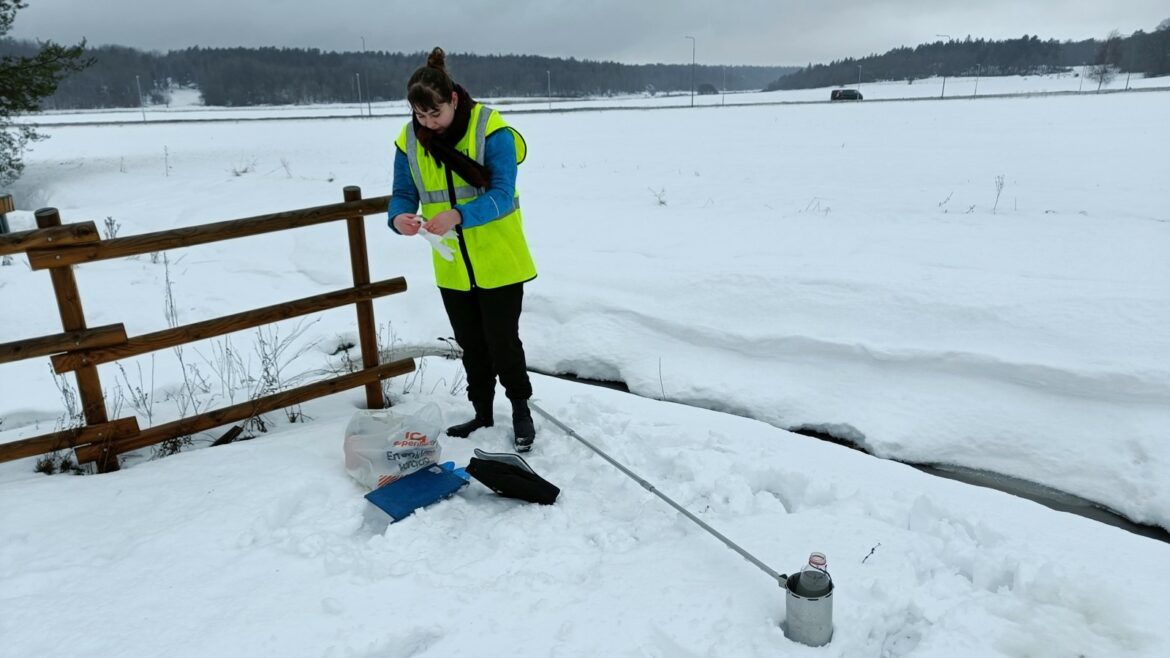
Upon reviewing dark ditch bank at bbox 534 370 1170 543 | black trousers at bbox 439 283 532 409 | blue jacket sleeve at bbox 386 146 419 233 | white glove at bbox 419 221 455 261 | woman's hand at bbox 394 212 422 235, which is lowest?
dark ditch bank at bbox 534 370 1170 543

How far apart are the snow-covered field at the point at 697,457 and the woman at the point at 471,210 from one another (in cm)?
58

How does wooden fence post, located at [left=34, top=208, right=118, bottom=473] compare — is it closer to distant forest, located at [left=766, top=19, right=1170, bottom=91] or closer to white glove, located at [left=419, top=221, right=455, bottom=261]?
white glove, located at [left=419, top=221, right=455, bottom=261]

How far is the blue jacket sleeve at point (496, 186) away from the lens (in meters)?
3.41

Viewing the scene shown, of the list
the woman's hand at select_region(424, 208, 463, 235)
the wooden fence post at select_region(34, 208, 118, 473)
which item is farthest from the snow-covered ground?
the woman's hand at select_region(424, 208, 463, 235)

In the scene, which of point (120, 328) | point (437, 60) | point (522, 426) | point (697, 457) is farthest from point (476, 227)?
point (120, 328)

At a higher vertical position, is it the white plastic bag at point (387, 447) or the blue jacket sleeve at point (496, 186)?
the blue jacket sleeve at point (496, 186)

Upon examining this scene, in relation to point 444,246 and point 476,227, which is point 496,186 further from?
point 444,246

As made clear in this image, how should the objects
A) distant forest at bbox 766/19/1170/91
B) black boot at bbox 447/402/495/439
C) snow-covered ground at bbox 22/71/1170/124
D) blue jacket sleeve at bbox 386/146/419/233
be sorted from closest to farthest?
1. blue jacket sleeve at bbox 386/146/419/233
2. black boot at bbox 447/402/495/439
3. snow-covered ground at bbox 22/71/1170/124
4. distant forest at bbox 766/19/1170/91

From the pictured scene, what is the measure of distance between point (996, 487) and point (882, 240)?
15.1 feet

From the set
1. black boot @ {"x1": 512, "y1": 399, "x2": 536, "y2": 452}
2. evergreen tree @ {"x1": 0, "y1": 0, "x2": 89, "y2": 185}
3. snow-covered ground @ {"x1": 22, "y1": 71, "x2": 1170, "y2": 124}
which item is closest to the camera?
black boot @ {"x1": 512, "y1": 399, "x2": 536, "y2": 452}

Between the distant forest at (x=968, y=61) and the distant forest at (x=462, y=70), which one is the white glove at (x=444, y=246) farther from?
the distant forest at (x=968, y=61)

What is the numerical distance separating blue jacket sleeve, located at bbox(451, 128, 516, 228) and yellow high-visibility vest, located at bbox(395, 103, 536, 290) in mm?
29

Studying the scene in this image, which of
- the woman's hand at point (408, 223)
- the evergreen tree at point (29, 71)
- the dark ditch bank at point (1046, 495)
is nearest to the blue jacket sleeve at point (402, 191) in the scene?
the woman's hand at point (408, 223)

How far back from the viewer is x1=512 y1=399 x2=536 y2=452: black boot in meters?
4.07
